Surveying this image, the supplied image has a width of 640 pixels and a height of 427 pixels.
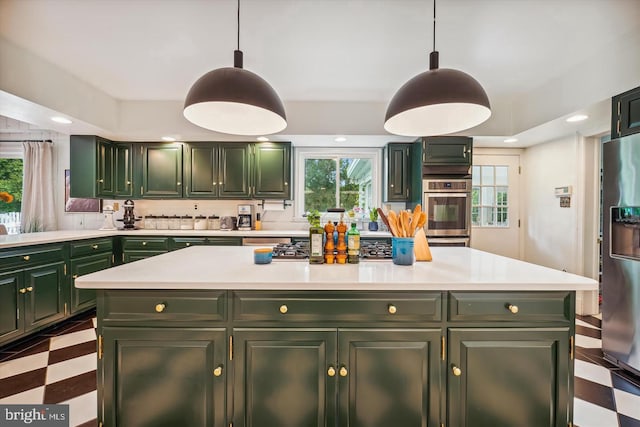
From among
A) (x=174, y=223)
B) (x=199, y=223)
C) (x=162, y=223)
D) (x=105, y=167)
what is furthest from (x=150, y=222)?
(x=105, y=167)

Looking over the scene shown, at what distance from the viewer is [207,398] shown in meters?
1.33

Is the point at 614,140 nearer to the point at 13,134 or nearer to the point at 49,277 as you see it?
the point at 49,277

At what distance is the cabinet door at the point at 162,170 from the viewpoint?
3.94 m

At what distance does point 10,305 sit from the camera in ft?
8.12

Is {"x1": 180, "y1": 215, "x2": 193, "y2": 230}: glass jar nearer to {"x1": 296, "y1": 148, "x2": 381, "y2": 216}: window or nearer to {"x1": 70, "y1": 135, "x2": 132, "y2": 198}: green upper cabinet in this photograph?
{"x1": 70, "y1": 135, "x2": 132, "y2": 198}: green upper cabinet

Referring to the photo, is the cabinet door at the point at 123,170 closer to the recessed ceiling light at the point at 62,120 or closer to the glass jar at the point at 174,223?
the glass jar at the point at 174,223

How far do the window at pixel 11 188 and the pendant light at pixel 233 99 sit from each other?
4.41 m

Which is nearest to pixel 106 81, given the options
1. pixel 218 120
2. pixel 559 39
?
pixel 218 120

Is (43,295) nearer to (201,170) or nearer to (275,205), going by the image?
(201,170)

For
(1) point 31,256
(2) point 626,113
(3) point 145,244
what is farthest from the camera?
(3) point 145,244

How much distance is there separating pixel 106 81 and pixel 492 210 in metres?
5.24

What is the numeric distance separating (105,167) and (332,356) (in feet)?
13.5

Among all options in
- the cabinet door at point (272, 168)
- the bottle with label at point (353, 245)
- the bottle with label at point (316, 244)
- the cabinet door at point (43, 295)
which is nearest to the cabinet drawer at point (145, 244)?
the cabinet door at point (43, 295)

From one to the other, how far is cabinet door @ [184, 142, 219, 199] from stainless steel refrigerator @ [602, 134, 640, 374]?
13.7 ft
